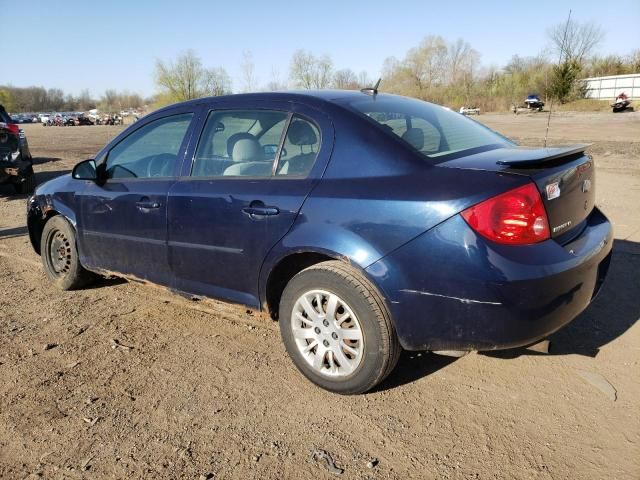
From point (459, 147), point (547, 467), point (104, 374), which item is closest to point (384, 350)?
point (547, 467)

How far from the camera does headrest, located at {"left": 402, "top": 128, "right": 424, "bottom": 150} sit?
279 centimetres

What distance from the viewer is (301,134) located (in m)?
3.05

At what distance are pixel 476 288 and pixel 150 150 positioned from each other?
2.74m

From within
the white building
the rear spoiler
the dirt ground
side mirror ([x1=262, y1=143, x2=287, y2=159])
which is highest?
the white building

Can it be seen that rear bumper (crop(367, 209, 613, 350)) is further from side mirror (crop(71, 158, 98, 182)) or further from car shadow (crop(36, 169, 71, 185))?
car shadow (crop(36, 169, 71, 185))

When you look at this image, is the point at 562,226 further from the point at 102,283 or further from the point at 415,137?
the point at 102,283

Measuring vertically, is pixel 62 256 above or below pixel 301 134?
below

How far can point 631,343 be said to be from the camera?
11.0ft

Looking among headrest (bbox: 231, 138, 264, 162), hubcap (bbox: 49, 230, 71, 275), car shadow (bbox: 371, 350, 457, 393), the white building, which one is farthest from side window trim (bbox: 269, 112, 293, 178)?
the white building

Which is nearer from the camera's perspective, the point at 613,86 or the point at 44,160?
the point at 44,160

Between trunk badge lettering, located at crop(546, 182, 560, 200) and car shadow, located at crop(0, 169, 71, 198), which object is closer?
trunk badge lettering, located at crop(546, 182, 560, 200)

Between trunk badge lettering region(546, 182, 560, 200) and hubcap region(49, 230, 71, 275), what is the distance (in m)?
3.95

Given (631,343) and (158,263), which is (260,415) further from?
(631,343)

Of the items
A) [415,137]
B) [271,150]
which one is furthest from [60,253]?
[415,137]
